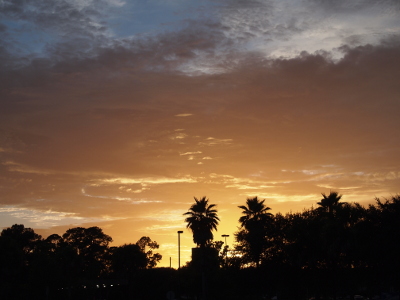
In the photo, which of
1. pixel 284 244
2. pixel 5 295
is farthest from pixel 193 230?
pixel 5 295

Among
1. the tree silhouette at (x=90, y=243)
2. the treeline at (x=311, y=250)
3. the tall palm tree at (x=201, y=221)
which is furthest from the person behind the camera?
the tree silhouette at (x=90, y=243)

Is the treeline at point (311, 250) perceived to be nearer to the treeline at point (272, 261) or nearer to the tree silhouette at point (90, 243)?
the treeline at point (272, 261)

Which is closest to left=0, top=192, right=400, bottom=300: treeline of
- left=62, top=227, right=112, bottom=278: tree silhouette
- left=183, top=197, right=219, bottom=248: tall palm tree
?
left=183, top=197, right=219, bottom=248: tall palm tree

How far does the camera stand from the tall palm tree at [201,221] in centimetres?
6725

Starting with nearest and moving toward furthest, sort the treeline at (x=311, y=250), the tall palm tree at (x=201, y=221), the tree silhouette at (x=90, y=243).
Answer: the treeline at (x=311, y=250), the tall palm tree at (x=201, y=221), the tree silhouette at (x=90, y=243)

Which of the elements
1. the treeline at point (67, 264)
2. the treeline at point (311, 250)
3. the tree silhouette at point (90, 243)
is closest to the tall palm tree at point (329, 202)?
the treeline at point (311, 250)

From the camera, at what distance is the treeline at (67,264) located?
68.9 meters

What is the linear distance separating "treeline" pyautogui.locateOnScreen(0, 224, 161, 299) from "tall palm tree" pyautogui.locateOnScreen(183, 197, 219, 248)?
23831 mm

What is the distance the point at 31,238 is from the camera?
112 m

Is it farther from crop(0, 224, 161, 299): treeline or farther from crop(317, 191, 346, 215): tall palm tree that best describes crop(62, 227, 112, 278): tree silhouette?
crop(317, 191, 346, 215): tall palm tree

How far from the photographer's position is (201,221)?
221 feet

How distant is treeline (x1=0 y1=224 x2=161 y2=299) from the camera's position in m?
68.9

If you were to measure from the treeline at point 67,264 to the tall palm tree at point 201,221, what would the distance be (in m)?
23.8

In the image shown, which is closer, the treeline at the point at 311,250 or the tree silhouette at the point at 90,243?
the treeline at the point at 311,250
